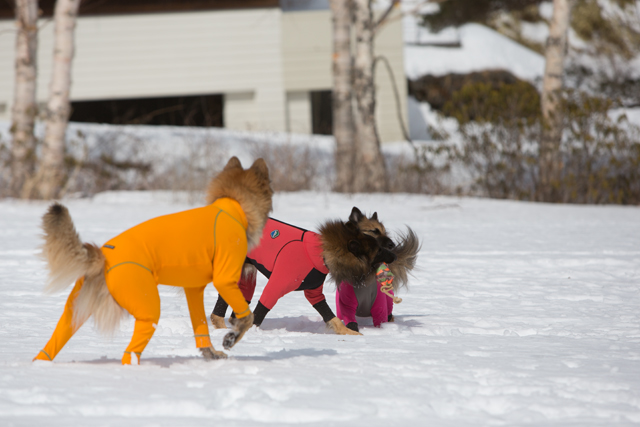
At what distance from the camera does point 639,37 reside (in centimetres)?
2344

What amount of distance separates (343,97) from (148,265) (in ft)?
33.3

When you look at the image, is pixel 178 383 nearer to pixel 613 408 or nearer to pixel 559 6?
pixel 613 408

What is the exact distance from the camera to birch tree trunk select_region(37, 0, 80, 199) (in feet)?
34.9

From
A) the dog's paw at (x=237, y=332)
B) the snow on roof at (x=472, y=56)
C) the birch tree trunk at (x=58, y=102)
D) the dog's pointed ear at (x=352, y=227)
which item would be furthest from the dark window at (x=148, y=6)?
the dog's paw at (x=237, y=332)

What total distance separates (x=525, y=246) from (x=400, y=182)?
5103mm

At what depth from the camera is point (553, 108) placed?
11594 millimetres

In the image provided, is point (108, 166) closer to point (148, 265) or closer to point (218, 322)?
point (218, 322)

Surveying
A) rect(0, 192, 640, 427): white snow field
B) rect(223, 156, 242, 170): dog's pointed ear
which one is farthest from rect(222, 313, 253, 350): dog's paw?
rect(223, 156, 242, 170): dog's pointed ear

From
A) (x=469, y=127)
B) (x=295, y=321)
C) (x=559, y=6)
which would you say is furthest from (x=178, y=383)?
(x=559, y=6)

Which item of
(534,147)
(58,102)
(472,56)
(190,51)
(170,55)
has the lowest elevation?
(534,147)

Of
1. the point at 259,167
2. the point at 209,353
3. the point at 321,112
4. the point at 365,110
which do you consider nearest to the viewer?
the point at 209,353

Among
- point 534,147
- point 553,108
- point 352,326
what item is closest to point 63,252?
point 352,326

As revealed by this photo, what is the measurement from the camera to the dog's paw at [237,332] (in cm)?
279

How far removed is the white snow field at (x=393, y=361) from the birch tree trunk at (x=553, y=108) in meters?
4.84
